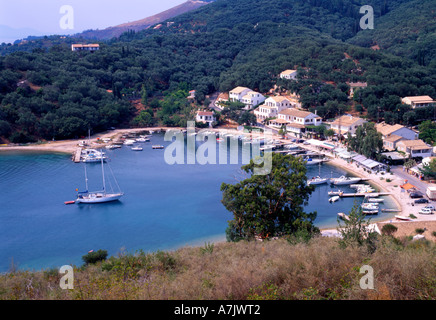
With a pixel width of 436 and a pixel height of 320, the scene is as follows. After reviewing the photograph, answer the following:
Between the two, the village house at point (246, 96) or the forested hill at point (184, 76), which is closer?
the forested hill at point (184, 76)

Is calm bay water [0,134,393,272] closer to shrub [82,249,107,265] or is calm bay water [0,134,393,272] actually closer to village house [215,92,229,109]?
shrub [82,249,107,265]

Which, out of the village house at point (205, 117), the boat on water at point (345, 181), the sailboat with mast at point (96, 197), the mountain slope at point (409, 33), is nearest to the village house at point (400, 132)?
the boat on water at point (345, 181)

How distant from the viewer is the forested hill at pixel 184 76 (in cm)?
2623

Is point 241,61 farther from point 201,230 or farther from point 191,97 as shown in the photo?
point 201,230

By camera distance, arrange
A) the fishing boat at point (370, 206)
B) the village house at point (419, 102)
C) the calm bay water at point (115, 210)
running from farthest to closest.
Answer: the village house at point (419, 102), the fishing boat at point (370, 206), the calm bay water at point (115, 210)

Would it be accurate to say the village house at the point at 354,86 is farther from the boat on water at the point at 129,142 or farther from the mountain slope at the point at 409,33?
the boat on water at the point at 129,142

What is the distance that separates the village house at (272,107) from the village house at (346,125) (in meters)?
5.64

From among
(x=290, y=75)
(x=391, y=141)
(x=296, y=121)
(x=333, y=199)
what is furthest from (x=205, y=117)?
(x=333, y=199)

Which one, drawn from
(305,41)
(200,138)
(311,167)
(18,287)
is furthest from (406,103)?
(18,287)

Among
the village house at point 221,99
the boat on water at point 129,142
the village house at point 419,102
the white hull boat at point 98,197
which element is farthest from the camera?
the village house at point 221,99

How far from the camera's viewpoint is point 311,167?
1944cm

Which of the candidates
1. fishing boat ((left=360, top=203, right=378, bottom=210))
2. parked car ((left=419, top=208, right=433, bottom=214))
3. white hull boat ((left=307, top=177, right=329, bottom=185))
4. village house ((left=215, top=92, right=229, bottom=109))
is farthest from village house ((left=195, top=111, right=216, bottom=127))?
parked car ((left=419, top=208, right=433, bottom=214))

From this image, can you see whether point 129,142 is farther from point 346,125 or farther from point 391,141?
point 391,141

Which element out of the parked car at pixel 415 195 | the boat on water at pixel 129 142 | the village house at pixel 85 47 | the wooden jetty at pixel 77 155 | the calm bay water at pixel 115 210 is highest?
the village house at pixel 85 47
